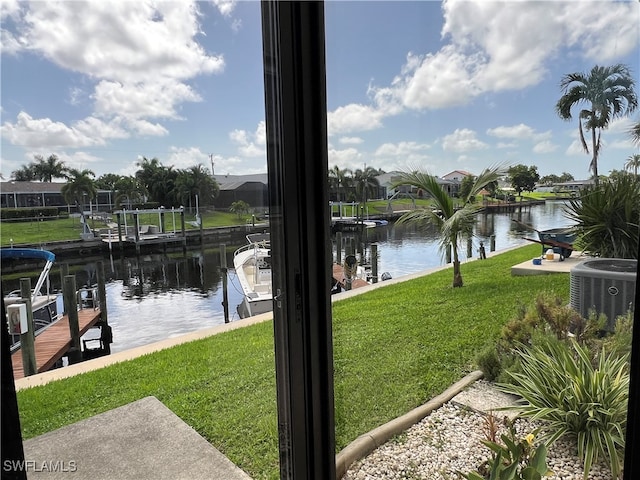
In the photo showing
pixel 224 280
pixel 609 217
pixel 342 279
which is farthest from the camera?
pixel 342 279

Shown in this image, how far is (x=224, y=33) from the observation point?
47.1 inches

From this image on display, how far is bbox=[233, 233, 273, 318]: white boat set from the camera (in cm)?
128

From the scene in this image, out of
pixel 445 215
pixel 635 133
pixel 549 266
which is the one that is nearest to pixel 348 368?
pixel 445 215

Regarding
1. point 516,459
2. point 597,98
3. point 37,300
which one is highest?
point 597,98

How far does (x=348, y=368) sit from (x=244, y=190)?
2.58ft

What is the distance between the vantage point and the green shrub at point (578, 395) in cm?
98

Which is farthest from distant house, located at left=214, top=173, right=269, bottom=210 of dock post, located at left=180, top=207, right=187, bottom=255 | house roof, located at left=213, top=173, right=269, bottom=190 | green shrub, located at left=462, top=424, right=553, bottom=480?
green shrub, located at left=462, top=424, right=553, bottom=480

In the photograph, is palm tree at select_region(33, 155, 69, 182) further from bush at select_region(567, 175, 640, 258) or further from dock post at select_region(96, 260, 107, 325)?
bush at select_region(567, 175, 640, 258)

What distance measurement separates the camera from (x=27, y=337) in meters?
0.88

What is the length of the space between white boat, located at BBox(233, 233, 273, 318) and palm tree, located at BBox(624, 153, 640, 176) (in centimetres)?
100

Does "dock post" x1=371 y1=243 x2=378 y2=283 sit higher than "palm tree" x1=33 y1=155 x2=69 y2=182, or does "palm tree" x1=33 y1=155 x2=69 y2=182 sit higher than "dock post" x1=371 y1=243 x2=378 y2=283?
"palm tree" x1=33 y1=155 x2=69 y2=182

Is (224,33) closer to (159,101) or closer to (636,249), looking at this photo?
(159,101)

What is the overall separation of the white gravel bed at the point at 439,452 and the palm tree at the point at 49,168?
1.36 metres

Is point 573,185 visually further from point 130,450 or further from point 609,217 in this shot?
point 130,450
